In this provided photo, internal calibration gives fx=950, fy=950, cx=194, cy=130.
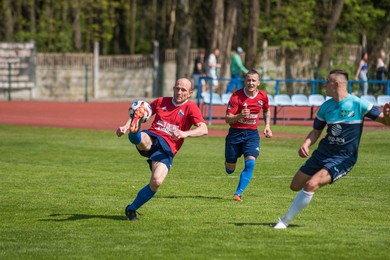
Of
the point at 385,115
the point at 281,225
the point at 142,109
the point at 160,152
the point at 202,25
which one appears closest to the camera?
the point at 385,115

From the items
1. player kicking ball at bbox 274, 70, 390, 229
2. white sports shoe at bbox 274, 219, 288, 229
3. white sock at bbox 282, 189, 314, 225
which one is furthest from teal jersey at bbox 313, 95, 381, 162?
white sports shoe at bbox 274, 219, 288, 229

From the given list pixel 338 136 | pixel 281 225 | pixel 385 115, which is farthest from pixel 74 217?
pixel 385 115

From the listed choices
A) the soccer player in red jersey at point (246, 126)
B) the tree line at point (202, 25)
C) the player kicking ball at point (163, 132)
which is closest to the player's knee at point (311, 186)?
the player kicking ball at point (163, 132)

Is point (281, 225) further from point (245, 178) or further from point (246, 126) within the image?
point (246, 126)

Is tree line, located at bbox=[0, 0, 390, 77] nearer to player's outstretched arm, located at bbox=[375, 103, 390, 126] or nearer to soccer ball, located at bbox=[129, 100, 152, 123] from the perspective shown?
soccer ball, located at bbox=[129, 100, 152, 123]

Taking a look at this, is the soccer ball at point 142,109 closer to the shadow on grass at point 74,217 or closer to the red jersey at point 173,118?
the red jersey at point 173,118

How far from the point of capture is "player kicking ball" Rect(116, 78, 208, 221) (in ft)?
36.6

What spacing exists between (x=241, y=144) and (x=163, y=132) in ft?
9.67

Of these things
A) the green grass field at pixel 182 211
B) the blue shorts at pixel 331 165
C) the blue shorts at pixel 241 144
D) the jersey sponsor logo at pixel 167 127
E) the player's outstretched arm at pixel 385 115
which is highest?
the player's outstretched arm at pixel 385 115

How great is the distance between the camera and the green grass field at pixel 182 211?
953cm

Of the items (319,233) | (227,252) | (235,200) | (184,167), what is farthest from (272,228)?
(184,167)

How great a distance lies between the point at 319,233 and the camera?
1038 cm

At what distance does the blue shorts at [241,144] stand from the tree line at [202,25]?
31.7 meters

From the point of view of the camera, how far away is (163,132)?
11.6m
